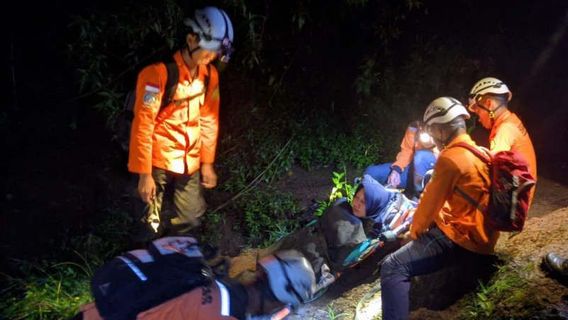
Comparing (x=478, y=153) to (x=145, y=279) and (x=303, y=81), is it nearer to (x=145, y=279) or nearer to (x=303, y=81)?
(x=145, y=279)

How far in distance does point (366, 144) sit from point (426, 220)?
160 inches

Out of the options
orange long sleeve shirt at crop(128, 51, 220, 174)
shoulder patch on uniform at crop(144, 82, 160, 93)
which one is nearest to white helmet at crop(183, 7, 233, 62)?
orange long sleeve shirt at crop(128, 51, 220, 174)

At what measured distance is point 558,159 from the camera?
25.9ft

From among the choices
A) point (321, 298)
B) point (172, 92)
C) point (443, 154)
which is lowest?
point (321, 298)

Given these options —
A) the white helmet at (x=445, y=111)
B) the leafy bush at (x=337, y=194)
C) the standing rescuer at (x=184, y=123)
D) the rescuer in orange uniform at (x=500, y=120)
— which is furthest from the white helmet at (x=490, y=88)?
the standing rescuer at (x=184, y=123)

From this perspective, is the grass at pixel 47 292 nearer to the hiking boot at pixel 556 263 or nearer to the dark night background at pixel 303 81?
the dark night background at pixel 303 81

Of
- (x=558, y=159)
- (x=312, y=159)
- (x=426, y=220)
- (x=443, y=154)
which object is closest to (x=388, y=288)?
(x=426, y=220)

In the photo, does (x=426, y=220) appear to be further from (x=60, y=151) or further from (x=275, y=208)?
(x=60, y=151)

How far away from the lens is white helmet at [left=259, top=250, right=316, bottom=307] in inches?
113

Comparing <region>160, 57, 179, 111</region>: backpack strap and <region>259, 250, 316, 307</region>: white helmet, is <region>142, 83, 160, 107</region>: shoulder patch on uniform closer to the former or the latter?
<region>160, 57, 179, 111</region>: backpack strap

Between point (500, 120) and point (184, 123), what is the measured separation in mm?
3211

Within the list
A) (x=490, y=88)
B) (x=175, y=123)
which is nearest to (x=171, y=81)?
(x=175, y=123)

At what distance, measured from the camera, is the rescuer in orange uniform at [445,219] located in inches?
118

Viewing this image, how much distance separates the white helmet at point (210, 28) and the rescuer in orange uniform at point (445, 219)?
6.40 feet
